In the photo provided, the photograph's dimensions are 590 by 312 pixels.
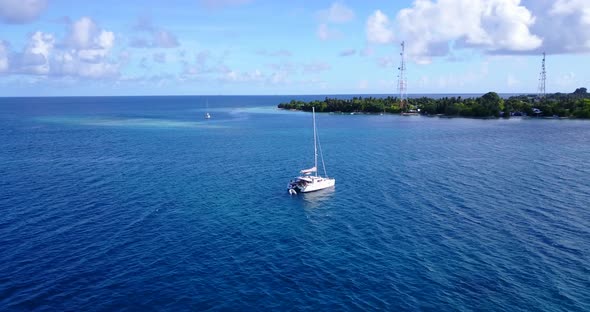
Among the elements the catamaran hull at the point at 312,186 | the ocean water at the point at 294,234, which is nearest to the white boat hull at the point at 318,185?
the catamaran hull at the point at 312,186

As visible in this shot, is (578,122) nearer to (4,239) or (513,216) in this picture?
(513,216)

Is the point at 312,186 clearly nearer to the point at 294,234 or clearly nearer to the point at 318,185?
the point at 318,185

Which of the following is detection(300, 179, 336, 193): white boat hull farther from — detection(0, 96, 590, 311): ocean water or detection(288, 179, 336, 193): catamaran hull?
detection(0, 96, 590, 311): ocean water

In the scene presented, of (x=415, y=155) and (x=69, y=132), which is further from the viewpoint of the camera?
(x=69, y=132)

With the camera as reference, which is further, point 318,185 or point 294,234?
point 318,185

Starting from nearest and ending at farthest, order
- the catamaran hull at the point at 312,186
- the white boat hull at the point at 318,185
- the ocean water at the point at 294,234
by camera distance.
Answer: the ocean water at the point at 294,234
the catamaran hull at the point at 312,186
the white boat hull at the point at 318,185

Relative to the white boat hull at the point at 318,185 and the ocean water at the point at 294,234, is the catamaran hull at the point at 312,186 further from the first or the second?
the ocean water at the point at 294,234

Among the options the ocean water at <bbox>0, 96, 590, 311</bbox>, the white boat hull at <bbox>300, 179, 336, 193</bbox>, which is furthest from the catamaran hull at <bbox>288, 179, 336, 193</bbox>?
the ocean water at <bbox>0, 96, 590, 311</bbox>

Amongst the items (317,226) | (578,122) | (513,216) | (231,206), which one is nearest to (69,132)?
(231,206)

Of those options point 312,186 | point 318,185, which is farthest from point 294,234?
point 318,185
